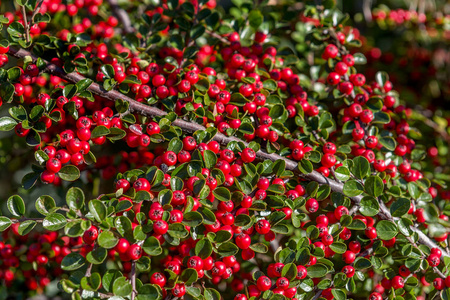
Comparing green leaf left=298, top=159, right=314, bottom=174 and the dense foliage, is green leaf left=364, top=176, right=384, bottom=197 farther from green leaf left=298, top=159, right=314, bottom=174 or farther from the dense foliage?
green leaf left=298, top=159, right=314, bottom=174

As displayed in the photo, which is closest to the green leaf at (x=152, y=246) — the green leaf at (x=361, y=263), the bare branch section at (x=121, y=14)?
the green leaf at (x=361, y=263)

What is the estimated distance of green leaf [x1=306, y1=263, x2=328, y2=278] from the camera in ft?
5.37

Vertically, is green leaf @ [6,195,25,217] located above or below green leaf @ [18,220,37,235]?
below

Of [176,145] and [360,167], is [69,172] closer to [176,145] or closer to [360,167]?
[176,145]

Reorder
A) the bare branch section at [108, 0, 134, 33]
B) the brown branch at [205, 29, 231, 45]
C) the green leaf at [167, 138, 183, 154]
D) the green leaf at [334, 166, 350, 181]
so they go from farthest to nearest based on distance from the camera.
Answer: the bare branch section at [108, 0, 134, 33]
the brown branch at [205, 29, 231, 45]
the green leaf at [334, 166, 350, 181]
the green leaf at [167, 138, 183, 154]

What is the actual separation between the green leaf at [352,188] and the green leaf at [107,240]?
0.95 m

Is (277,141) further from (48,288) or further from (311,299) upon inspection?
(48,288)

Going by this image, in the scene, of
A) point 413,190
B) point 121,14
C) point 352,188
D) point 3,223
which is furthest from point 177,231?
point 121,14

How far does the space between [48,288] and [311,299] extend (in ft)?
5.48

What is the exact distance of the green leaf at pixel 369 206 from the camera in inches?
67.7

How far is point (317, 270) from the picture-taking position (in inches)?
65.0

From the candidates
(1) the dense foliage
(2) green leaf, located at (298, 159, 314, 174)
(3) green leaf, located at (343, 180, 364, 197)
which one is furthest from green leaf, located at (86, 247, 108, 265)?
(3) green leaf, located at (343, 180, 364, 197)

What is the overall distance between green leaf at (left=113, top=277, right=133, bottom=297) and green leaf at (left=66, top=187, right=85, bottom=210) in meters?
0.32

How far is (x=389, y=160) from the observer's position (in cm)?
205
